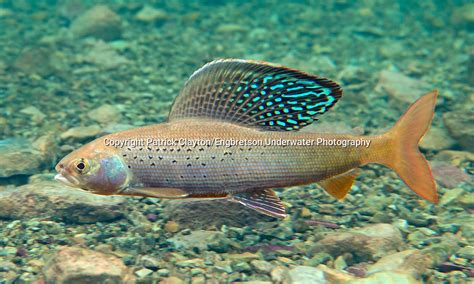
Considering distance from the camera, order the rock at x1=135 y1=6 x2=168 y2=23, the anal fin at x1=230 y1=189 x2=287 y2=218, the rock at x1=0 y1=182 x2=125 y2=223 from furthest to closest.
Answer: the rock at x1=135 y1=6 x2=168 y2=23
the rock at x1=0 y1=182 x2=125 y2=223
the anal fin at x1=230 y1=189 x2=287 y2=218

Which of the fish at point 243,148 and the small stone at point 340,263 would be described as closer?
the fish at point 243,148

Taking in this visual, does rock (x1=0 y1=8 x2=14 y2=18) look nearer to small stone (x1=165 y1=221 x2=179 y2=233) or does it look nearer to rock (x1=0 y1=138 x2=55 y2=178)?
rock (x1=0 y1=138 x2=55 y2=178)

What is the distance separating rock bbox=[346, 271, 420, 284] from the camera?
12.9 ft

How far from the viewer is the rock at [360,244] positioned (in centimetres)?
476

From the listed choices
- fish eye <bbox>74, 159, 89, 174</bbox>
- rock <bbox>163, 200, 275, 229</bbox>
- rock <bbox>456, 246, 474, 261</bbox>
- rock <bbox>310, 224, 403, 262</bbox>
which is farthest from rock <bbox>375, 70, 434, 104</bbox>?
fish eye <bbox>74, 159, 89, 174</bbox>

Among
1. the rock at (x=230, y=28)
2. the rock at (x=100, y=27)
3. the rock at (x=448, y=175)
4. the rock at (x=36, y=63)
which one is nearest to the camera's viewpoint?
the rock at (x=448, y=175)

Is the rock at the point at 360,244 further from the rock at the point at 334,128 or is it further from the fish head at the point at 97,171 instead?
the rock at the point at 334,128

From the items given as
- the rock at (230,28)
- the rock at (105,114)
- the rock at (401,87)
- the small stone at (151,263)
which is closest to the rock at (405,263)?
the small stone at (151,263)

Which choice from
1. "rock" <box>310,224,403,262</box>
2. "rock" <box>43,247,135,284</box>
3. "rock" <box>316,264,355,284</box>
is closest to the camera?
"rock" <box>43,247,135,284</box>

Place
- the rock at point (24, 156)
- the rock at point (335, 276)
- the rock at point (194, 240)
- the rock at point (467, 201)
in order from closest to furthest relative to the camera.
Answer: the rock at point (335, 276)
the rock at point (194, 240)
the rock at point (467, 201)
the rock at point (24, 156)

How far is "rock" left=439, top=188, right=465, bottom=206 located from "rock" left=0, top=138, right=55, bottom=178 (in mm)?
4483

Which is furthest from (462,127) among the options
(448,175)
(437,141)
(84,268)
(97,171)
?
(84,268)

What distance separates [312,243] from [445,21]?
41.8 feet

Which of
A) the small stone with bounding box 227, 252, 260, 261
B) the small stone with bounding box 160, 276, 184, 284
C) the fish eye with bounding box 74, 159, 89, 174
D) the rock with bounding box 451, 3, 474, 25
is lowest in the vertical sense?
the small stone with bounding box 160, 276, 184, 284
